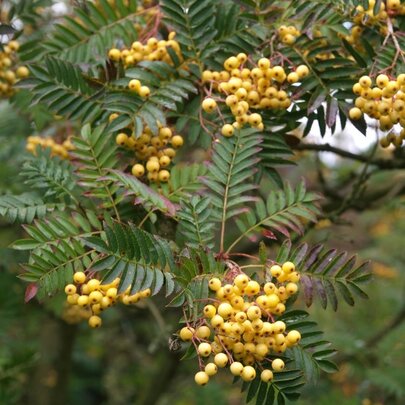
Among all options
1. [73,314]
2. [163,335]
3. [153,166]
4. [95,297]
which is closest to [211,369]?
[95,297]

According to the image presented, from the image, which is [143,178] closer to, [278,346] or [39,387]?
[278,346]

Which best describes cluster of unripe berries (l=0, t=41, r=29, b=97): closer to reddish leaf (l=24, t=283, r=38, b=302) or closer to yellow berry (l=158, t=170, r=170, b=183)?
yellow berry (l=158, t=170, r=170, b=183)

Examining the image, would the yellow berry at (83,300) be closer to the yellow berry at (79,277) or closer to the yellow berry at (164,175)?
the yellow berry at (79,277)

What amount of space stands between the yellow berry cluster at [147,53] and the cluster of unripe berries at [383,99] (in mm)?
420

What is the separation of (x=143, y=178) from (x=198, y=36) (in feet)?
1.08

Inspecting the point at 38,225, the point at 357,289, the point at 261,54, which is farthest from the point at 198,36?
the point at 357,289

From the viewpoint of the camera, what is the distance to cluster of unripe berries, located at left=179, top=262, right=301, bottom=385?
1.03 metres

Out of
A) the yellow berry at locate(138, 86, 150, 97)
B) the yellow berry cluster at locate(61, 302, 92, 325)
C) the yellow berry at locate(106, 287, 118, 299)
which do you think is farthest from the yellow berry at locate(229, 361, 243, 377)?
the yellow berry cluster at locate(61, 302, 92, 325)

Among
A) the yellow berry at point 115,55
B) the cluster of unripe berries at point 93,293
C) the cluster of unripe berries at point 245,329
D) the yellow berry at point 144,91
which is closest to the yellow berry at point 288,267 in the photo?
the cluster of unripe berries at point 245,329

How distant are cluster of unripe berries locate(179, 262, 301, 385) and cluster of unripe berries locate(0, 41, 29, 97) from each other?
0.91 meters

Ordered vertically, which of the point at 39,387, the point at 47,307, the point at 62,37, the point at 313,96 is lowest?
the point at 39,387

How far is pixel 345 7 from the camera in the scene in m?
1.36

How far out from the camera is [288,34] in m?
1.38

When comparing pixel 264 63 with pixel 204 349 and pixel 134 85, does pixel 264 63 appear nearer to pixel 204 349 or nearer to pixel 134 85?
pixel 134 85
